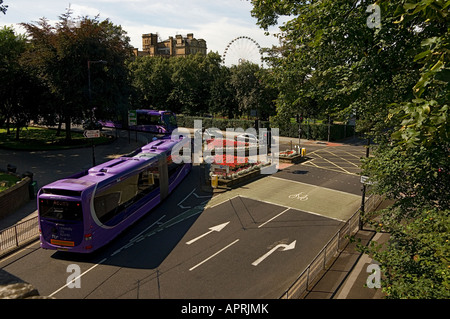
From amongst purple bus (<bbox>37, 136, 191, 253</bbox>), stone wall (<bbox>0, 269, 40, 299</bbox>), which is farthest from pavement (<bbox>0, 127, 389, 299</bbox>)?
stone wall (<bbox>0, 269, 40, 299</bbox>)

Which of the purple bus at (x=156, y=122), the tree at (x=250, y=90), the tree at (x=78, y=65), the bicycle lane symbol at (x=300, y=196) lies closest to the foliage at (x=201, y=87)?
the tree at (x=250, y=90)

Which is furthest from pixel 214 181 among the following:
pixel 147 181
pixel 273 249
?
pixel 273 249

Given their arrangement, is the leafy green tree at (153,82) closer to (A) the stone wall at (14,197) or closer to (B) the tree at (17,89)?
(B) the tree at (17,89)

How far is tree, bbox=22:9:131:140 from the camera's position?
33156 millimetres

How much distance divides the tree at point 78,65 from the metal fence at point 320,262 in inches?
1050

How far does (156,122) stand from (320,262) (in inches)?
1558

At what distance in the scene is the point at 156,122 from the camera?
48.2 metres

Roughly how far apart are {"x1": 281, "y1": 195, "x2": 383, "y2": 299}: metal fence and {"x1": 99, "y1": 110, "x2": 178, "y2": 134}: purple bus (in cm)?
3472

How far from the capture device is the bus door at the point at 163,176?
1866cm

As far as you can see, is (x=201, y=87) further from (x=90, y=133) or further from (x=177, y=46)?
(x=177, y=46)

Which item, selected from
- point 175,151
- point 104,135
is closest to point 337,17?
point 175,151

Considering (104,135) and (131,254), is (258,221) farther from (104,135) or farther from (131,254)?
(104,135)
